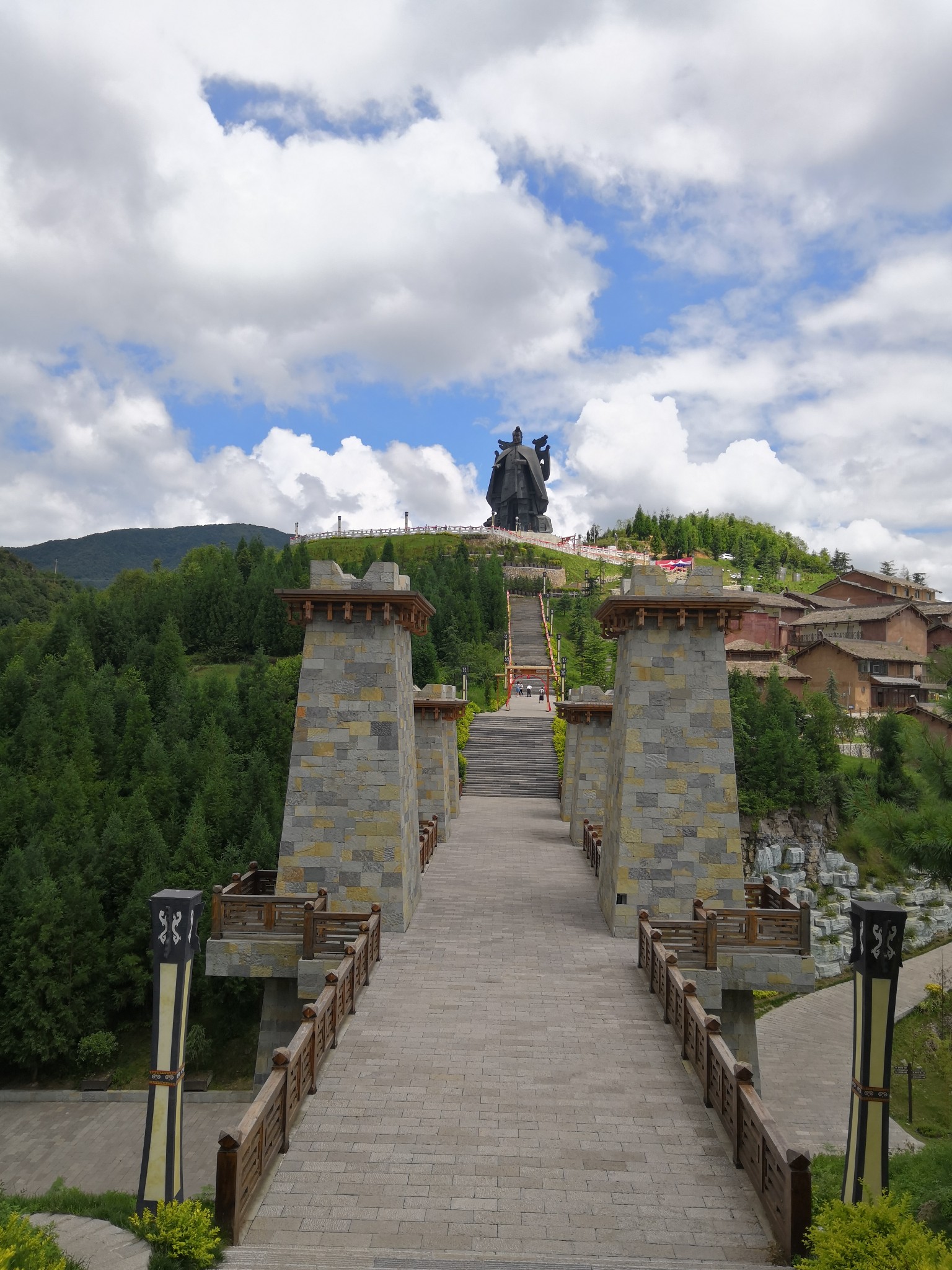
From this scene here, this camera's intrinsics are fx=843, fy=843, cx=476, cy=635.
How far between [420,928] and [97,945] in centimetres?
1307

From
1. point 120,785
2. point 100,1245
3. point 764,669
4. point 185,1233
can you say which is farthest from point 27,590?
point 185,1233

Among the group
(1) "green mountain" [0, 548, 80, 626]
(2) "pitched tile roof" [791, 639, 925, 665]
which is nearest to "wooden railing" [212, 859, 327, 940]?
(2) "pitched tile roof" [791, 639, 925, 665]

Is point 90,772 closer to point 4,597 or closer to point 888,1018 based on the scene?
point 888,1018

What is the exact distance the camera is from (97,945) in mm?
22719

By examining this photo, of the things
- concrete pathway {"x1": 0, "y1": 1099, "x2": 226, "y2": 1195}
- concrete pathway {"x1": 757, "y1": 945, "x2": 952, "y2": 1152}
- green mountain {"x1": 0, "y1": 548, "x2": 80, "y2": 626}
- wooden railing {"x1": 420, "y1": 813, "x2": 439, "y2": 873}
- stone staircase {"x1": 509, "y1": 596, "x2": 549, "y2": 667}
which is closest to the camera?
concrete pathway {"x1": 0, "y1": 1099, "x2": 226, "y2": 1195}

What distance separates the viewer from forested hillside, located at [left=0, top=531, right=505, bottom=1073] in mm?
21875

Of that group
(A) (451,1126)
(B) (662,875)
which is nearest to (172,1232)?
(A) (451,1126)

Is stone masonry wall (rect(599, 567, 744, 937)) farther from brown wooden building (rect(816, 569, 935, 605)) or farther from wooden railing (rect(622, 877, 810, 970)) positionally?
brown wooden building (rect(816, 569, 935, 605))

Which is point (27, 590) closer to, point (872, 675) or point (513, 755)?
point (513, 755)

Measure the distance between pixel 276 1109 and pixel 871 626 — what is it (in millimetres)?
52241

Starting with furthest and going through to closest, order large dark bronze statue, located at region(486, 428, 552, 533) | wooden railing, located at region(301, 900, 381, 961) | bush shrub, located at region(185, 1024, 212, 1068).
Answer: large dark bronze statue, located at region(486, 428, 552, 533) → bush shrub, located at region(185, 1024, 212, 1068) → wooden railing, located at region(301, 900, 381, 961)

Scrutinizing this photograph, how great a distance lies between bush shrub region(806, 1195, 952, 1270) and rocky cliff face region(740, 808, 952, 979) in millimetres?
23726

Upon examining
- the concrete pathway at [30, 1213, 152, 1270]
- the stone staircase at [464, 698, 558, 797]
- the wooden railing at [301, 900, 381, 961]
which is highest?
the stone staircase at [464, 698, 558, 797]

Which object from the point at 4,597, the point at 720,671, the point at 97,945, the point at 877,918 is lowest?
the point at 97,945
